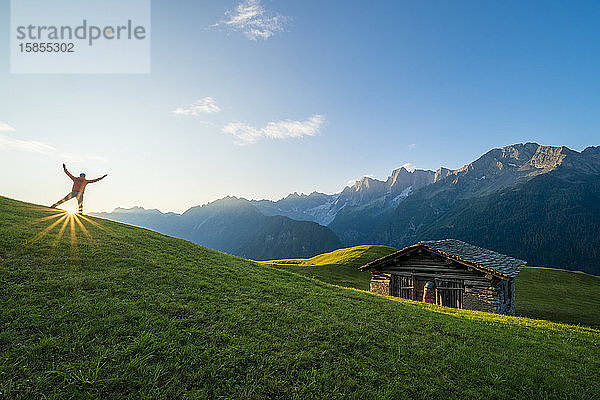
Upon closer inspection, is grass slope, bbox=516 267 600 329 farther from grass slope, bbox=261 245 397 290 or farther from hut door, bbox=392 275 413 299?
grass slope, bbox=261 245 397 290

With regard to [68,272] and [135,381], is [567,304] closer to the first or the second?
[135,381]

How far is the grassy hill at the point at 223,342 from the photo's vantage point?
6535mm

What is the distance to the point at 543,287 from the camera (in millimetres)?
48156

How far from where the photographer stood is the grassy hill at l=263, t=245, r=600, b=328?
32562mm

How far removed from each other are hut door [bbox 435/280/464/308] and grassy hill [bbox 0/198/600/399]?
843cm

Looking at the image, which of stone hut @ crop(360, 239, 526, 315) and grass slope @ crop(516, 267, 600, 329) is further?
grass slope @ crop(516, 267, 600, 329)

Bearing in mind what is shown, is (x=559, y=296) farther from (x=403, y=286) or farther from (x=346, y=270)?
(x=403, y=286)

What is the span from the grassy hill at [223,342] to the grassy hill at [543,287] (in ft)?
82.8

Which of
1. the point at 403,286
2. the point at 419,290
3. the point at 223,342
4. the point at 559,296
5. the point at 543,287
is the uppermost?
the point at 223,342

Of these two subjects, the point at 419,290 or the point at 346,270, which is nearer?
the point at 419,290

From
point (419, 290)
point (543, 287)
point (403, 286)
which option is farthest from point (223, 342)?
point (543, 287)

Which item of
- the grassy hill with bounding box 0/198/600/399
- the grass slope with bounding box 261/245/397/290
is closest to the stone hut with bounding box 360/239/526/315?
the grassy hill with bounding box 0/198/600/399

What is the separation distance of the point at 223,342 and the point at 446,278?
2263 cm

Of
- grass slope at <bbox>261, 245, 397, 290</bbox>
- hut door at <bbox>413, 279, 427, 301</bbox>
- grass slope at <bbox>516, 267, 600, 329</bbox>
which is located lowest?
grass slope at <bbox>516, 267, 600, 329</bbox>
